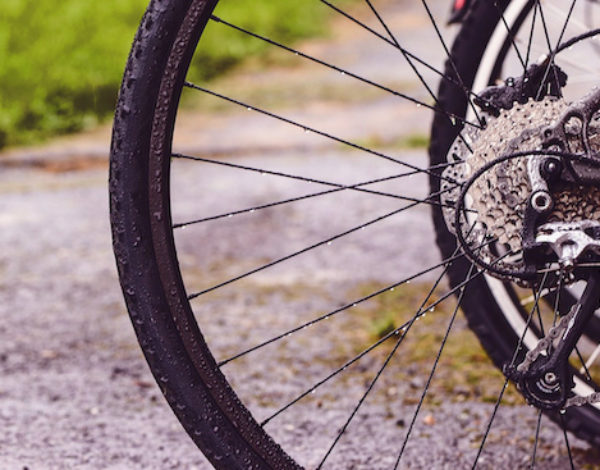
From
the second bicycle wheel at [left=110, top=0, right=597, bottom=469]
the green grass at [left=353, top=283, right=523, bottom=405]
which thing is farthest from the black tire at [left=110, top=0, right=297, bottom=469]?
the green grass at [left=353, top=283, right=523, bottom=405]

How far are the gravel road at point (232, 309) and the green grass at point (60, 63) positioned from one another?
30 cm

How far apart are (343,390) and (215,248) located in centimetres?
131

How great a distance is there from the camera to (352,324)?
3014 millimetres

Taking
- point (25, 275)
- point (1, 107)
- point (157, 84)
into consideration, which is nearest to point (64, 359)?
point (25, 275)

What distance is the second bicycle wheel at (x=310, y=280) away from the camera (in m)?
1.54

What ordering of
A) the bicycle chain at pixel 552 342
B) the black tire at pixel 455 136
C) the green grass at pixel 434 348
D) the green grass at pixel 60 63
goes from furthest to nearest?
the green grass at pixel 60 63 → the green grass at pixel 434 348 → the black tire at pixel 455 136 → the bicycle chain at pixel 552 342

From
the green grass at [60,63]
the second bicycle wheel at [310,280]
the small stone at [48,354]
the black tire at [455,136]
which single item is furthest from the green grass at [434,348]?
the green grass at [60,63]

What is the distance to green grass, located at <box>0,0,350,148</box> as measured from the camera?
19.5 ft

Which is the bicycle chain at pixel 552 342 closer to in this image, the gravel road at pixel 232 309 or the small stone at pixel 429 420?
the gravel road at pixel 232 309

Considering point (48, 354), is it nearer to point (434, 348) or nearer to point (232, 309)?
point (232, 309)

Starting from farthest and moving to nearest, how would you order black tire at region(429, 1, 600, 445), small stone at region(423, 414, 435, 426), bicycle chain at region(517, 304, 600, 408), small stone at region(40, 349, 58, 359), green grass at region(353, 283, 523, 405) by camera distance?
small stone at region(40, 349, 58, 359)
green grass at region(353, 283, 523, 405)
small stone at region(423, 414, 435, 426)
black tire at region(429, 1, 600, 445)
bicycle chain at region(517, 304, 600, 408)

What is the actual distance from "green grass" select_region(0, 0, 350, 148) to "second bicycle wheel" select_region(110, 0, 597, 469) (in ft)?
2.13

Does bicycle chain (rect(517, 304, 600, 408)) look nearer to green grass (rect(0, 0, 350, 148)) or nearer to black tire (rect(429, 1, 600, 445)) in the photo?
black tire (rect(429, 1, 600, 445))

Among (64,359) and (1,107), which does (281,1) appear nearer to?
(1,107)
